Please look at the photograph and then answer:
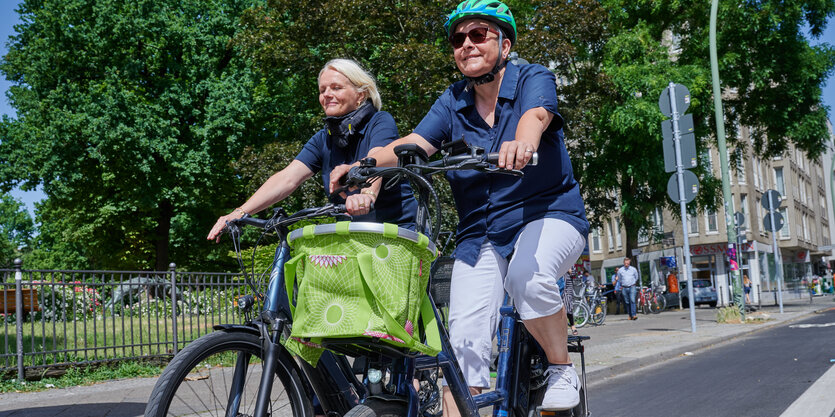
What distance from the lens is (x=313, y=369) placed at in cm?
271

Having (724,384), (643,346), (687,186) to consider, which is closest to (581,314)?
(687,186)

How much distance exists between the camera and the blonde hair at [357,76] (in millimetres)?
3553

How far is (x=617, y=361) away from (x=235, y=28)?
21152 mm

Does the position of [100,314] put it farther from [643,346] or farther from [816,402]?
[643,346]

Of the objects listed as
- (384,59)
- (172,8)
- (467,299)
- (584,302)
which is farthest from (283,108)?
(467,299)

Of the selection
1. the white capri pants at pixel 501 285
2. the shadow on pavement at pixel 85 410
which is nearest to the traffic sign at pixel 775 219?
the shadow on pavement at pixel 85 410

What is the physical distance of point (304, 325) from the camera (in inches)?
91.0

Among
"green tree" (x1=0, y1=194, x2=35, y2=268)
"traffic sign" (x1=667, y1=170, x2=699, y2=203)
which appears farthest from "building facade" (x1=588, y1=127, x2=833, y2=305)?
"green tree" (x1=0, y1=194, x2=35, y2=268)

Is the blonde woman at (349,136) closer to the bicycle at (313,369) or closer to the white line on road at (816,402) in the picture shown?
the bicycle at (313,369)

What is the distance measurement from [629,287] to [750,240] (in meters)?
29.0

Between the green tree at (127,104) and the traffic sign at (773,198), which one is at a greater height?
the green tree at (127,104)

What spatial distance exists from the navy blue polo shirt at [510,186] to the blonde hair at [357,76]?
66cm

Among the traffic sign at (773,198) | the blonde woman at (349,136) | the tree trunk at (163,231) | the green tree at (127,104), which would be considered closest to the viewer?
the blonde woman at (349,136)

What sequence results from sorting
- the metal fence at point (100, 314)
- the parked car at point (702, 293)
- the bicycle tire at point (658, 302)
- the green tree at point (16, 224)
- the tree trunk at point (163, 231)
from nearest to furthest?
the metal fence at point (100, 314)
the bicycle tire at point (658, 302)
the tree trunk at point (163, 231)
the parked car at point (702, 293)
the green tree at point (16, 224)
